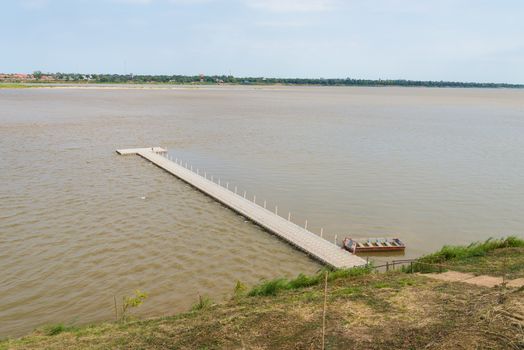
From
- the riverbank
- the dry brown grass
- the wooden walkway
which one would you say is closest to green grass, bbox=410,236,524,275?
the riverbank

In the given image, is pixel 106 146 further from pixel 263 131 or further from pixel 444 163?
pixel 444 163

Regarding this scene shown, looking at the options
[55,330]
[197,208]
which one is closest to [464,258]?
[55,330]

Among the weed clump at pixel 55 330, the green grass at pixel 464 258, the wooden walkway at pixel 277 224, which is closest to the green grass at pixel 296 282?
the green grass at pixel 464 258

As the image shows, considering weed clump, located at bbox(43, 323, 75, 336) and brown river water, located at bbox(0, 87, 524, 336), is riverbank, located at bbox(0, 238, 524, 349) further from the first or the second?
brown river water, located at bbox(0, 87, 524, 336)

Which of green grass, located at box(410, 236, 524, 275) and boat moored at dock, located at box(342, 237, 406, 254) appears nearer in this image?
green grass, located at box(410, 236, 524, 275)

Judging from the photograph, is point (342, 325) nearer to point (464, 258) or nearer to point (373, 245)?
point (464, 258)

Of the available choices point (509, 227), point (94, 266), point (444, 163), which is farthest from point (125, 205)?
point (444, 163)
